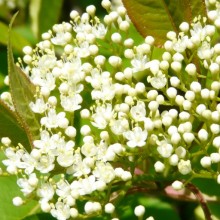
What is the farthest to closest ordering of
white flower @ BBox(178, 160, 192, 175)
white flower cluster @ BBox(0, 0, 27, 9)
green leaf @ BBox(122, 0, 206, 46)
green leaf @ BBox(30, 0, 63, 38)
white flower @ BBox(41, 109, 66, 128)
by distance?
1. white flower cluster @ BBox(0, 0, 27, 9)
2. green leaf @ BBox(30, 0, 63, 38)
3. green leaf @ BBox(122, 0, 206, 46)
4. white flower @ BBox(41, 109, 66, 128)
5. white flower @ BBox(178, 160, 192, 175)

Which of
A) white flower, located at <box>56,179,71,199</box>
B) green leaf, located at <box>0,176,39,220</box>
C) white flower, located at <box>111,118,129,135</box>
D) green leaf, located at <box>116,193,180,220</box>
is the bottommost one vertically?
green leaf, located at <box>116,193,180,220</box>

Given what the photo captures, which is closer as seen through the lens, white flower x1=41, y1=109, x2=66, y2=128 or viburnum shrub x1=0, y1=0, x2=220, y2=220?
viburnum shrub x1=0, y1=0, x2=220, y2=220

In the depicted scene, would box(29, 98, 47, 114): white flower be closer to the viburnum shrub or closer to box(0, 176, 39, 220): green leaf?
the viburnum shrub

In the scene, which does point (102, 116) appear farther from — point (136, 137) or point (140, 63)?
point (140, 63)

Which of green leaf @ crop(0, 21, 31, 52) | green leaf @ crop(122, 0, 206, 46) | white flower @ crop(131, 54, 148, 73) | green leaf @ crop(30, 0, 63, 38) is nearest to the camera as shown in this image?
white flower @ crop(131, 54, 148, 73)

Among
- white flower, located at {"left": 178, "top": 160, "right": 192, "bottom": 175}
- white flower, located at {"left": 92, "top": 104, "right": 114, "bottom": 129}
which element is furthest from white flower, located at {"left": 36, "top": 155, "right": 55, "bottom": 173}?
white flower, located at {"left": 178, "top": 160, "right": 192, "bottom": 175}

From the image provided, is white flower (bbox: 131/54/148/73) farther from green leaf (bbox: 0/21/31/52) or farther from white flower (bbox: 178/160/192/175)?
green leaf (bbox: 0/21/31/52)

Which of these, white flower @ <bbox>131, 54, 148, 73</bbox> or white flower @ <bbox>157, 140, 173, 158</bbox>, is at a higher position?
white flower @ <bbox>131, 54, 148, 73</bbox>

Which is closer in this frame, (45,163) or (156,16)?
(45,163)

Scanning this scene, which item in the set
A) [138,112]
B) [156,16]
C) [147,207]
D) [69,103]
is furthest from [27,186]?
[156,16]
